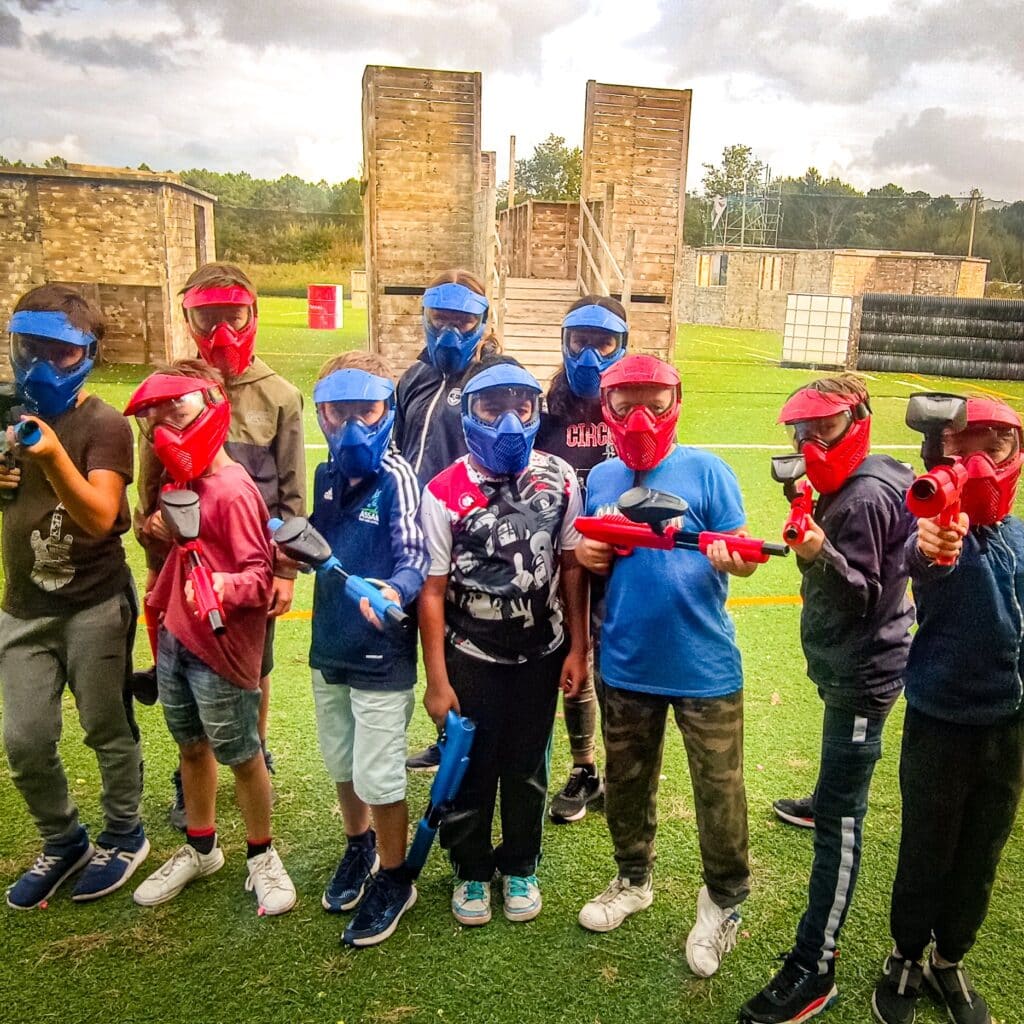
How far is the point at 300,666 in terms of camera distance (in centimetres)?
524

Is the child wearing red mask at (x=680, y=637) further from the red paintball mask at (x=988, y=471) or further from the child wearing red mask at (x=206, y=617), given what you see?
the child wearing red mask at (x=206, y=617)

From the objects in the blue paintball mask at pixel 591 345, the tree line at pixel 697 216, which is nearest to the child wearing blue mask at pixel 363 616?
the blue paintball mask at pixel 591 345

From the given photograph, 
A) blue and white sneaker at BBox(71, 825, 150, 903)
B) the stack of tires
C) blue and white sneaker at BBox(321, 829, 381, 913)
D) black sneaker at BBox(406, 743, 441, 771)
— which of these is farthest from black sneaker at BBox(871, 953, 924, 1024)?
the stack of tires

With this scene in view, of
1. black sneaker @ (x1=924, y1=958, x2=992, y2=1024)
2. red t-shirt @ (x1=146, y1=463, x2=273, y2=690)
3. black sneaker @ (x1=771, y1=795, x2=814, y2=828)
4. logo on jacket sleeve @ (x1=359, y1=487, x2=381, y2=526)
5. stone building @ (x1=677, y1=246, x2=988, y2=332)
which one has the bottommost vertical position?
black sneaker @ (x1=771, y1=795, x2=814, y2=828)

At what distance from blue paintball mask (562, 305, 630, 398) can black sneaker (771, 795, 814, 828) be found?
1.99 metres

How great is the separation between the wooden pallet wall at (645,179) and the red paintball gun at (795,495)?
16.9 meters

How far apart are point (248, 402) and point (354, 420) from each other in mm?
852

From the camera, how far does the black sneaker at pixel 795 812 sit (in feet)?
12.3

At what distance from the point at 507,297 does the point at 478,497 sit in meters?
15.0

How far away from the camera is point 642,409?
2.74 m

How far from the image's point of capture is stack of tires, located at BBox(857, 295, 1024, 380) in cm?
2089

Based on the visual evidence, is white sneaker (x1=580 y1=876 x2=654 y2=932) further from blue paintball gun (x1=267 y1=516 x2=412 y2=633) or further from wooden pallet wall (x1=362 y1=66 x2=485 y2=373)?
wooden pallet wall (x1=362 y1=66 x2=485 y2=373)

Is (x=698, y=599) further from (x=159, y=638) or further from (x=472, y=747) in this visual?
(x=159, y=638)

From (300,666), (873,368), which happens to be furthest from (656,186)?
(300,666)
